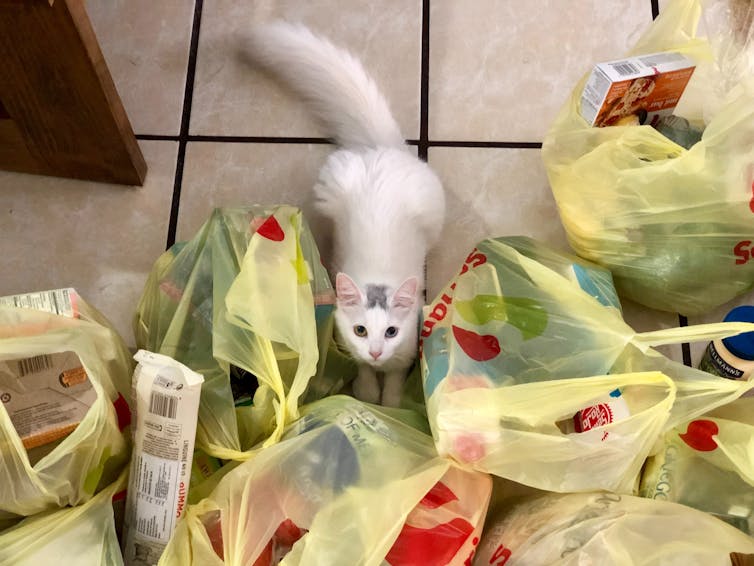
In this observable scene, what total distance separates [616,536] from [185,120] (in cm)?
89

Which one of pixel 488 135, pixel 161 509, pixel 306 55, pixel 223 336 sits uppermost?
pixel 306 55

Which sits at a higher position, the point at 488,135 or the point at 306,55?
the point at 306,55

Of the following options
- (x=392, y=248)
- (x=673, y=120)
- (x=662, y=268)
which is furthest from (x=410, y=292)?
(x=673, y=120)

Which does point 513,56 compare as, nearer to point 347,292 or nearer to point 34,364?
point 347,292

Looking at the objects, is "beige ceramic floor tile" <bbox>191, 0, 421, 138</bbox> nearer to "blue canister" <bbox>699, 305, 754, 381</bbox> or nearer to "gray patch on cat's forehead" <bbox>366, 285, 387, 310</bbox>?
"gray patch on cat's forehead" <bbox>366, 285, 387, 310</bbox>

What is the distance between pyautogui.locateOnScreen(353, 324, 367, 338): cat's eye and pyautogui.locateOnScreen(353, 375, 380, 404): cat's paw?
0.27 feet

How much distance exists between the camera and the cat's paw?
994 mm

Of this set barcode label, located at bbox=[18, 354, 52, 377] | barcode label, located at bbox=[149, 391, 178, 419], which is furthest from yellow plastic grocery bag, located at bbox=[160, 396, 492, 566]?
barcode label, located at bbox=[18, 354, 52, 377]

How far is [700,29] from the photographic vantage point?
3.71 feet

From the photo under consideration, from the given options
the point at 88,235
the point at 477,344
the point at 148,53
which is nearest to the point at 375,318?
the point at 477,344

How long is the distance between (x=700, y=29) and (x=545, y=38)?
0.24 m

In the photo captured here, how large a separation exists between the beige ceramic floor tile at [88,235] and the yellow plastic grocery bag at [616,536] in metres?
0.63

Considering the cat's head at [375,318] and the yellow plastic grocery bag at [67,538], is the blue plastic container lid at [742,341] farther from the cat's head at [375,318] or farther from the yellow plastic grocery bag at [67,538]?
the yellow plastic grocery bag at [67,538]

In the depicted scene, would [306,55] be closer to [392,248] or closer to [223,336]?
[392,248]
